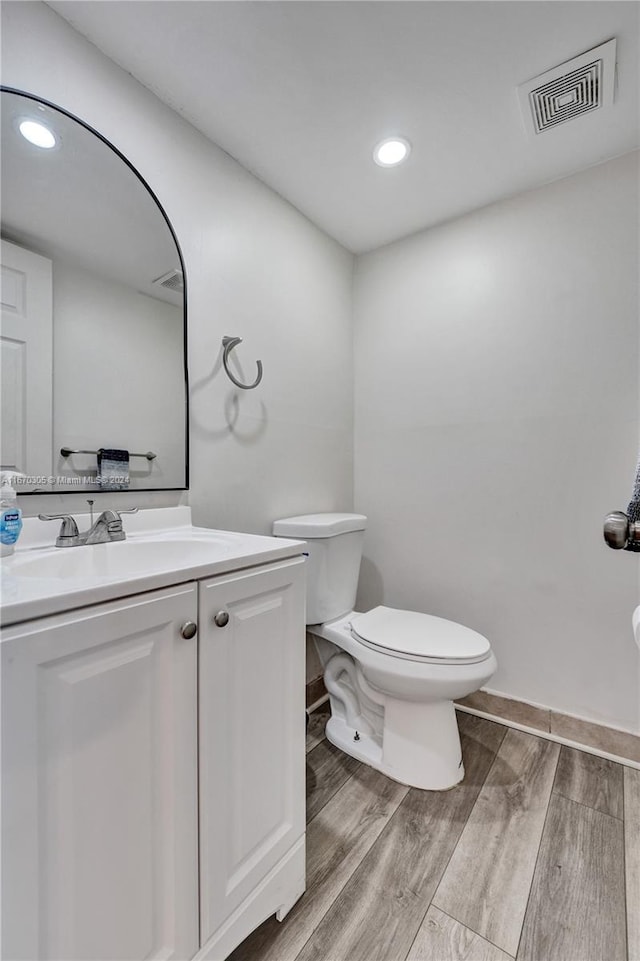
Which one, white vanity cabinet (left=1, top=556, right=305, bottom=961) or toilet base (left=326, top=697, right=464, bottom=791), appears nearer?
white vanity cabinet (left=1, top=556, right=305, bottom=961)

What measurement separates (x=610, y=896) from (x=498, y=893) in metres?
0.27

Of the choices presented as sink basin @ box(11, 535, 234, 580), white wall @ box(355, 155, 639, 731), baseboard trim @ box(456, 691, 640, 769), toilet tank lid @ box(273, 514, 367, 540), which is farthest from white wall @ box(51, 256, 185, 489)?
baseboard trim @ box(456, 691, 640, 769)

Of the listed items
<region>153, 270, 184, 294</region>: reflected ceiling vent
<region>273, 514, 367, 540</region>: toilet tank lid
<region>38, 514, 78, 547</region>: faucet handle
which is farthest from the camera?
<region>273, 514, 367, 540</region>: toilet tank lid

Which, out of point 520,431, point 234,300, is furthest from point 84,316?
point 520,431

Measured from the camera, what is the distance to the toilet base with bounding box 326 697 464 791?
133 centimetres

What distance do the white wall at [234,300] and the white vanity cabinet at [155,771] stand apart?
1.84 feet

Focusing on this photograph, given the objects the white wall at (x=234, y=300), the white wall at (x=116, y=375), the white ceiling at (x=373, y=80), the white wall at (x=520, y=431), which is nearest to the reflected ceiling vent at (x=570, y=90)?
the white ceiling at (x=373, y=80)

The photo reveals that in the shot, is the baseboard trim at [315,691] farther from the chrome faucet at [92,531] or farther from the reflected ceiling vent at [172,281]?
the reflected ceiling vent at [172,281]

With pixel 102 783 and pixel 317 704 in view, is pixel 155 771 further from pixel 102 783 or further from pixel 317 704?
pixel 317 704

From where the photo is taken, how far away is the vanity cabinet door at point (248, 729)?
2.47 ft

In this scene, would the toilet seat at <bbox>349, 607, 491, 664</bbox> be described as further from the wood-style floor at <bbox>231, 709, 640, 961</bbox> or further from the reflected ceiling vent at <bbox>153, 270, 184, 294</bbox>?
the reflected ceiling vent at <bbox>153, 270, 184, 294</bbox>

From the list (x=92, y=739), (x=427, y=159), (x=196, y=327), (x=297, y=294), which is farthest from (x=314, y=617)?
(x=427, y=159)

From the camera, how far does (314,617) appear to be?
5.13 ft

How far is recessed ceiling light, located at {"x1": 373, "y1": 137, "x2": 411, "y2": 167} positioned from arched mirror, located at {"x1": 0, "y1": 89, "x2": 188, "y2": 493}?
0.83 meters
